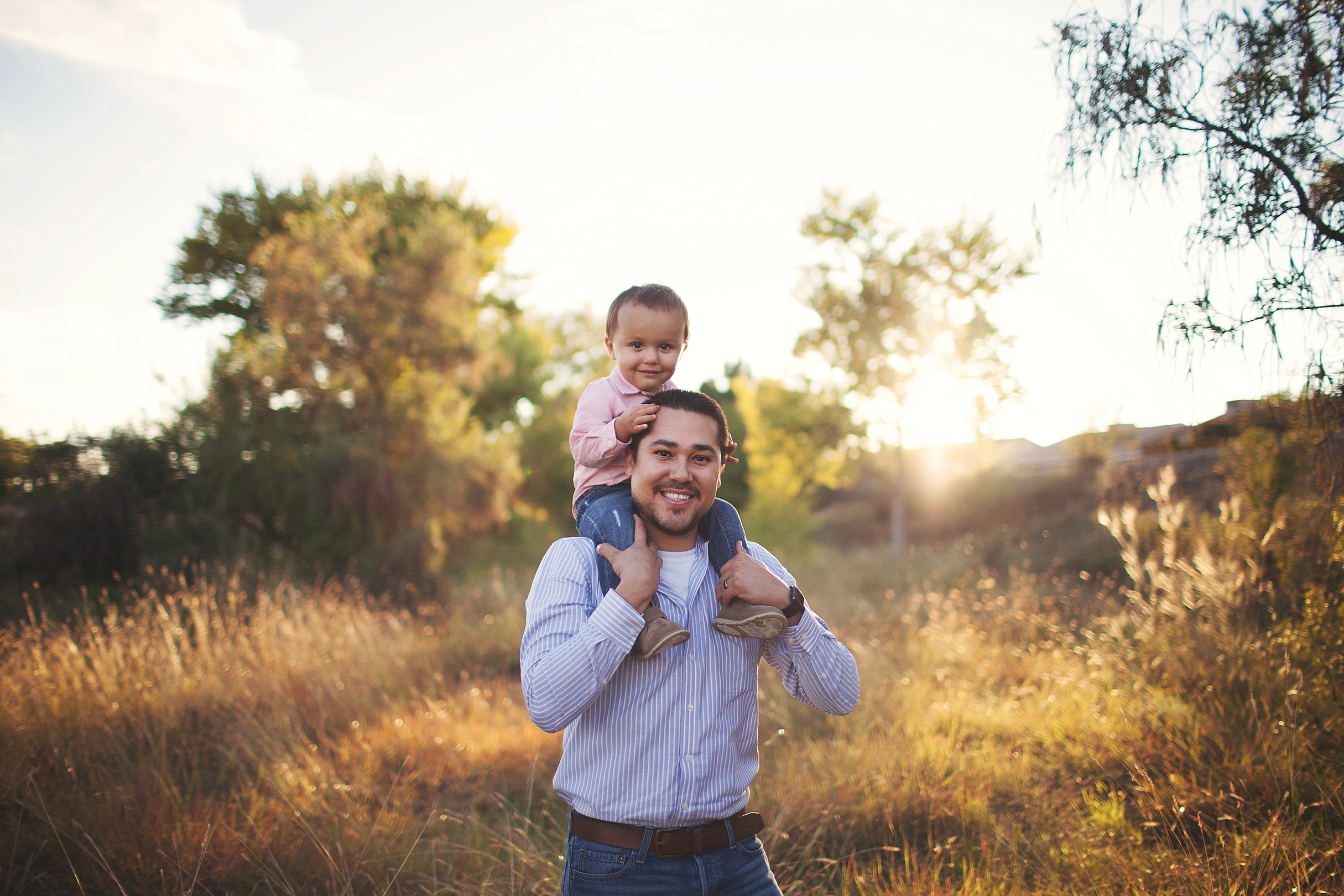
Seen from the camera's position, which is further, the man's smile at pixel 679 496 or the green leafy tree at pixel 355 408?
the green leafy tree at pixel 355 408

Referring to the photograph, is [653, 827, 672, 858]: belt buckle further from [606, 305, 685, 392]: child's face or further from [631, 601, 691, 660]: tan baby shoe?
[606, 305, 685, 392]: child's face

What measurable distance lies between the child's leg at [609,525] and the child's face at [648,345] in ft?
2.24

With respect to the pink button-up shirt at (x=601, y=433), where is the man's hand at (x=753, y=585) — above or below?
below

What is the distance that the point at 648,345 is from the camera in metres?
2.81

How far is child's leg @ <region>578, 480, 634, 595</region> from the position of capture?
6.61ft

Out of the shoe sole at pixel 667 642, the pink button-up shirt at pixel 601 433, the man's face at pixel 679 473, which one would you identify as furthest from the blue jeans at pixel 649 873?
the pink button-up shirt at pixel 601 433

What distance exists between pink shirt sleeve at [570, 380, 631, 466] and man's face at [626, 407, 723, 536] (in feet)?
1.11

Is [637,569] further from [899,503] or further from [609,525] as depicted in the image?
[899,503]

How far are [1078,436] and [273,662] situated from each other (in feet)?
72.7

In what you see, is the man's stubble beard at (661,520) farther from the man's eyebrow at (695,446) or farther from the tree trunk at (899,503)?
the tree trunk at (899,503)

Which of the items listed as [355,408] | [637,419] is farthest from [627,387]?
[355,408]

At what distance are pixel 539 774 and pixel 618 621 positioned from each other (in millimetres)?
3259

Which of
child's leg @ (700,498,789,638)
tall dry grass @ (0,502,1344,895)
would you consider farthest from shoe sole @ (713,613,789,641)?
tall dry grass @ (0,502,1344,895)

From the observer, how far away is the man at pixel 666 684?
176 cm
